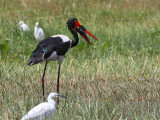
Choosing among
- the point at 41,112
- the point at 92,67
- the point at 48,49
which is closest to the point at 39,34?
the point at 92,67

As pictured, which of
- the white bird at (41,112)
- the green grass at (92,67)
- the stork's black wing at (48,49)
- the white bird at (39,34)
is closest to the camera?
the white bird at (41,112)

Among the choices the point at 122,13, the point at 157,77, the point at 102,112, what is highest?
the point at 122,13

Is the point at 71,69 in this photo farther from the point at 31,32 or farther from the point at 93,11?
the point at 93,11

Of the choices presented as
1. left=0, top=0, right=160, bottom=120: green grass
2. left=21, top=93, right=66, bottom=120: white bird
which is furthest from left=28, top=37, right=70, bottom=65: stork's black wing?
left=21, top=93, right=66, bottom=120: white bird

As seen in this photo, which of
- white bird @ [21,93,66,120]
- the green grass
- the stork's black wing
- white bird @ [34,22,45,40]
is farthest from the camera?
white bird @ [34,22,45,40]

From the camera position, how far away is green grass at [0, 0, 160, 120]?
4.02m

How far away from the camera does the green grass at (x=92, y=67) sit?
402 cm

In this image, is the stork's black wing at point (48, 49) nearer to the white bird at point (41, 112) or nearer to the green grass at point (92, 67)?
the green grass at point (92, 67)

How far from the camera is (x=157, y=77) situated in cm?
535

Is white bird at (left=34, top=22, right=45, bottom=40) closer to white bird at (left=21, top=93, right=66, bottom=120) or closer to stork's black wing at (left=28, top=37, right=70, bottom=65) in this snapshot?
stork's black wing at (left=28, top=37, right=70, bottom=65)

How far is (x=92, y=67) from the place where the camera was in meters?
5.88

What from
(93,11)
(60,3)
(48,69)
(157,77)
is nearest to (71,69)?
(48,69)

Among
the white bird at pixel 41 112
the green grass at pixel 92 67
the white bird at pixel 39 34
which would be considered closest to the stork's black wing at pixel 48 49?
the green grass at pixel 92 67

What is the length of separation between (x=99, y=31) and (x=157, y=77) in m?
3.18
